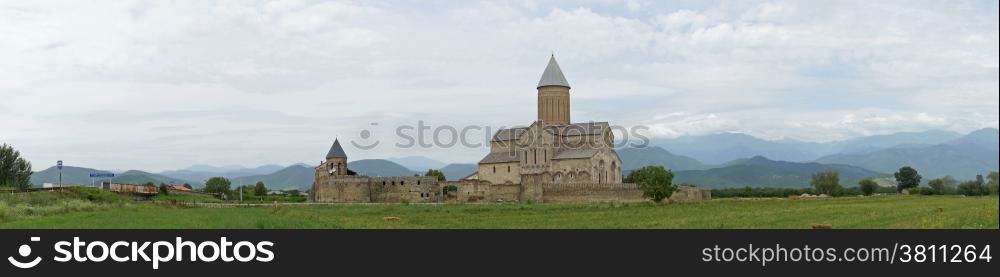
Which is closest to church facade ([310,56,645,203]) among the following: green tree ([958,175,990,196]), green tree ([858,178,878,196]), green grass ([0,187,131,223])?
green tree ([858,178,878,196])

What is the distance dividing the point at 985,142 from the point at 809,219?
7418 inches

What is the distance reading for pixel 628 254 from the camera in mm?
14438

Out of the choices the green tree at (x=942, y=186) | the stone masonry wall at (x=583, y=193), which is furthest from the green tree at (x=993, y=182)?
the stone masonry wall at (x=583, y=193)

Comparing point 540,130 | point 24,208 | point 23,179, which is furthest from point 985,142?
point 24,208

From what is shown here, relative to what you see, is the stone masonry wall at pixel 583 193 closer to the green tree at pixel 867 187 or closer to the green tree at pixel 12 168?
the green tree at pixel 867 187

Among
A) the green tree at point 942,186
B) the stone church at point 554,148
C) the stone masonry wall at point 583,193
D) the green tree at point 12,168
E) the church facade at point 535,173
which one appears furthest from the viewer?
the stone church at point 554,148

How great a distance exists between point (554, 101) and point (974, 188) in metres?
33.5

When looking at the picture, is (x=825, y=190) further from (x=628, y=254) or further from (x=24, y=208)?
(x=628, y=254)

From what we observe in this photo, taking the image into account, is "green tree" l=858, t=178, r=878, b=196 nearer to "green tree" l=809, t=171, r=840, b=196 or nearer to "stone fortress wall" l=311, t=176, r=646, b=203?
"green tree" l=809, t=171, r=840, b=196

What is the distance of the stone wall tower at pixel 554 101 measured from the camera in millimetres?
84375

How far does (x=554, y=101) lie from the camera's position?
84.2 metres

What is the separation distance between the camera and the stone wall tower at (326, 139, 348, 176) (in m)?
74.7

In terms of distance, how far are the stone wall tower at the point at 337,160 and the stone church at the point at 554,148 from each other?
12.2 m

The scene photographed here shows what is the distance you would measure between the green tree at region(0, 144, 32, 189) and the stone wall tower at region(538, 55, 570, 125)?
40.5 meters
